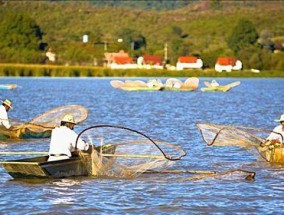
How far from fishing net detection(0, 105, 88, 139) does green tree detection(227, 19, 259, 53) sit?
129 metres

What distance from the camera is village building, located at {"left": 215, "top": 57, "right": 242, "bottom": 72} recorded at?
436ft

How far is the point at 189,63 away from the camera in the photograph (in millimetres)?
137250

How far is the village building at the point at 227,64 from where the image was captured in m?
133

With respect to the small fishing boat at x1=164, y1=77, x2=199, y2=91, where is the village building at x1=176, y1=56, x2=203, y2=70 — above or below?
above

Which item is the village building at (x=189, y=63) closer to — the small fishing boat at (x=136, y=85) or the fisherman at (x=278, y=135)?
the small fishing boat at (x=136, y=85)

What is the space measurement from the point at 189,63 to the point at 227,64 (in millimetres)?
6738

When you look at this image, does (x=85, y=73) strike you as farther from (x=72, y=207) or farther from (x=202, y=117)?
(x=72, y=207)

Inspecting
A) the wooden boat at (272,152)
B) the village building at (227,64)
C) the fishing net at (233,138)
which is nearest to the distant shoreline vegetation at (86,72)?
the village building at (227,64)

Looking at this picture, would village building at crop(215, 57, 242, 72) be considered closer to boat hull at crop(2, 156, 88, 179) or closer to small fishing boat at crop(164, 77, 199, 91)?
small fishing boat at crop(164, 77, 199, 91)

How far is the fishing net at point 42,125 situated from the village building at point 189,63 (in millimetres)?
109327

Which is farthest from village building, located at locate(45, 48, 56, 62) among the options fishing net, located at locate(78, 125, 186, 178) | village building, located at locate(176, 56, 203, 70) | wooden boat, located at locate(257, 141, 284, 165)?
fishing net, located at locate(78, 125, 186, 178)

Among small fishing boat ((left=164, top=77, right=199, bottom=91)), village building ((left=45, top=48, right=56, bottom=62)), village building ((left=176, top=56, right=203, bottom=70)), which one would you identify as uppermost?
village building ((left=45, top=48, right=56, bottom=62))

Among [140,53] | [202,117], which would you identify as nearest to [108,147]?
[202,117]

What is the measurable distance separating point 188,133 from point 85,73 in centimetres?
8585
